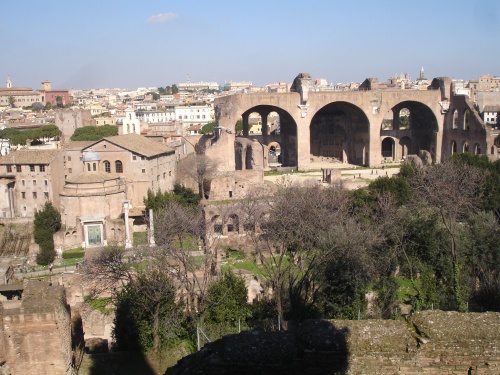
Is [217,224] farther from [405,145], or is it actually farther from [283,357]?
[405,145]

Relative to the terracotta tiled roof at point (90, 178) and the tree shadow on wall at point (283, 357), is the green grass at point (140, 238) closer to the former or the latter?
the terracotta tiled roof at point (90, 178)

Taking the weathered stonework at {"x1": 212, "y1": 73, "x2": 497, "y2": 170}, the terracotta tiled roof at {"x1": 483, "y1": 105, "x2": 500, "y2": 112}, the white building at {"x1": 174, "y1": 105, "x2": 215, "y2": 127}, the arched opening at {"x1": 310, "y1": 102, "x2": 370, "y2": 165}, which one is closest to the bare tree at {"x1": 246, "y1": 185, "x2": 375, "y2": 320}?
the weathered stonework at {"x1": 212, "y1": 73, "x2": 497, "y2": 170}

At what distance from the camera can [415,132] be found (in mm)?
41094

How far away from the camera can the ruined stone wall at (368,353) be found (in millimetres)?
4918

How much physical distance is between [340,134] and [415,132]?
225 inches

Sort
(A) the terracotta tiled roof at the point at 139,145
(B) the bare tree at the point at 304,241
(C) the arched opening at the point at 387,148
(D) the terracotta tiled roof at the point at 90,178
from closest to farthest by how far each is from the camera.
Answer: (B) the bare tree at the point at 304,241
(D) the terracotta tiled roof at the point at 90,178
(A) the terracotta tiled roof at the point at 139,145
(C) the arched opening at the point at 387,148

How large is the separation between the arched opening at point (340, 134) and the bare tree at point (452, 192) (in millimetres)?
13203

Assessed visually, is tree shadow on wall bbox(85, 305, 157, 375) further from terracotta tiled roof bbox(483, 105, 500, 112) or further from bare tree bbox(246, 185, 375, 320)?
terracotta tiled roof bbox(483, 105, 500, 112)

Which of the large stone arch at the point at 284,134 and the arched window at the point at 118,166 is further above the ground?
the large stone arch at the point at 284,134

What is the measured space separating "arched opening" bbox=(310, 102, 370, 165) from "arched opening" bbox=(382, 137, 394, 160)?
3754 millimetres

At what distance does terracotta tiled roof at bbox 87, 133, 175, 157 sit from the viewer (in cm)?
2777

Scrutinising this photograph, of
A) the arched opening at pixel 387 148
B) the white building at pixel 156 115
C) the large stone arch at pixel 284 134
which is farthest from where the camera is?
the white building at pixel 156 115

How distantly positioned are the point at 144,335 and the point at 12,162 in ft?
63.7

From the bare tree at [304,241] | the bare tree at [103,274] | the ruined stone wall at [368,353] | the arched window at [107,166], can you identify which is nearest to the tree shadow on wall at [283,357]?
the ruined stone wall at [368,353]
